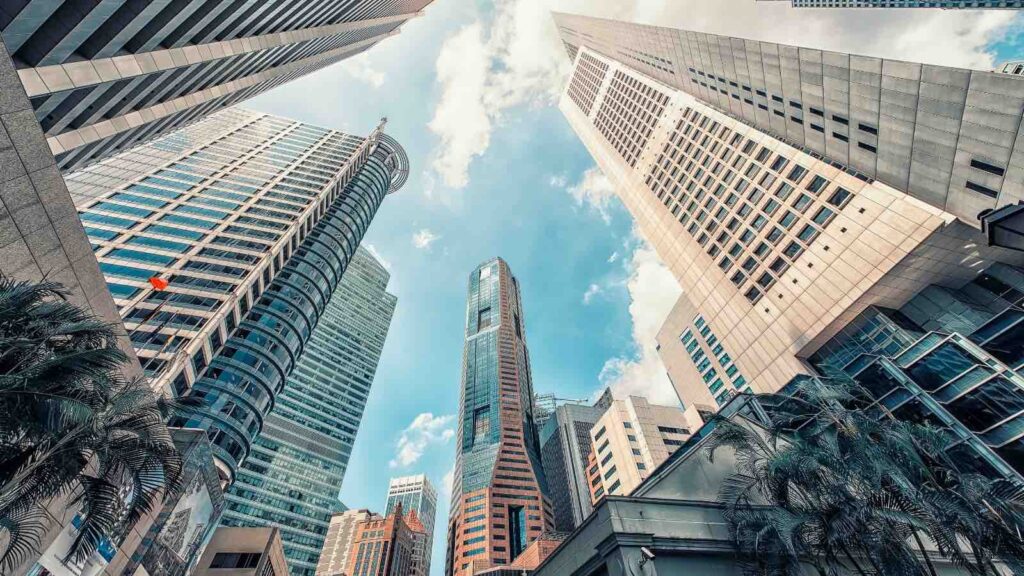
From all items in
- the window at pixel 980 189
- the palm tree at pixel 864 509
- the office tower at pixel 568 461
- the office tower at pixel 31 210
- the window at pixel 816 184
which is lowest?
the palm tree at pixel 864 509

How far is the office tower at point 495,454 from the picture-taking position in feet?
358

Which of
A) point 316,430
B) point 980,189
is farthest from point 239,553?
point 316,430

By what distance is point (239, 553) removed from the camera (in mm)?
40469

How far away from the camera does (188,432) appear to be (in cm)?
2873

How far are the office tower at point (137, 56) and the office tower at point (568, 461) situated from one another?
413 ft

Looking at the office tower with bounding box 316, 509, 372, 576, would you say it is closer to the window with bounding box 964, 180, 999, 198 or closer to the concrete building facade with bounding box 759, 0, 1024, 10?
the window with bounding box 964, 180, 999, 198

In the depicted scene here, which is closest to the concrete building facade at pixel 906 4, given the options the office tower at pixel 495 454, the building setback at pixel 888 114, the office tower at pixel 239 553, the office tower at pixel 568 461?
the building setback at pixel 888 114

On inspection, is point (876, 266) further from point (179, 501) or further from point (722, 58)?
point (179, 501)

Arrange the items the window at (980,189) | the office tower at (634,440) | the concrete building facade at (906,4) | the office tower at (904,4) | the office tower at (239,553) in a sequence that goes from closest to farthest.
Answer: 1. the window at (980,189)
2. the office tower at (239,553)
3. the concrete building facade at (906,4)
4. the office tower at (904,4)
5. the office tower at (634,440)

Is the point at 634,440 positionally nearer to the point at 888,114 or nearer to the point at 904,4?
the point at 888,114

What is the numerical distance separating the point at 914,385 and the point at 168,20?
190 feet

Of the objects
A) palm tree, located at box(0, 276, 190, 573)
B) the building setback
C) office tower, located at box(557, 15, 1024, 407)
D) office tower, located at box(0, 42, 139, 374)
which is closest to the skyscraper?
office tower, located at box(0, 42, 139, 374)

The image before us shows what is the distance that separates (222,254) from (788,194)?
6897 centimetres

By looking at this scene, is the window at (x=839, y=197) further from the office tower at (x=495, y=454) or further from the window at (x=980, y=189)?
the office tower at (x=495, y=454)
